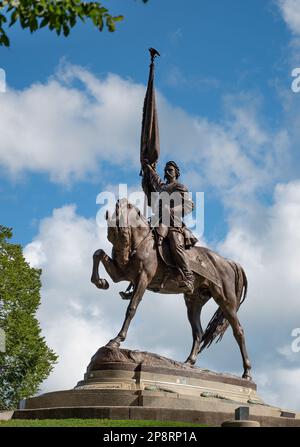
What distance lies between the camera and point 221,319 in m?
21.4

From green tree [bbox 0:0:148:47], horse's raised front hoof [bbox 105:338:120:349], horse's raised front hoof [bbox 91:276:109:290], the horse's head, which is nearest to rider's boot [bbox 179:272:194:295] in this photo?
the horse's head

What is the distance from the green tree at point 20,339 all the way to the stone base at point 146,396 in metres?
14.4

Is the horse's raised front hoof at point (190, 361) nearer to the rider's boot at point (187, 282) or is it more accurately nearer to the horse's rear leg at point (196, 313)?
the horse's rear leg at point (196, 313)

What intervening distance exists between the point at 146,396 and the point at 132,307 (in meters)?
2.72

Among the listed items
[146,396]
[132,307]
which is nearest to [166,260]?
[132,307]

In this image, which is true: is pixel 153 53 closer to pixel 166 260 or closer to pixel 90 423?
pixel 166 260

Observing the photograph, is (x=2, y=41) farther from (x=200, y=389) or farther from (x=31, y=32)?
(x=200, y=389)

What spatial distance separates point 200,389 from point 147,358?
5.18 feet

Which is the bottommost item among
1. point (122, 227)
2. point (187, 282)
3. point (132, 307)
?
point (132, 307)

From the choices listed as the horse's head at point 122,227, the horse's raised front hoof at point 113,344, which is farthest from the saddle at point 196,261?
the horse's raised front hoof at point 113,344

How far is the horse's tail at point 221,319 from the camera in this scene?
21.2 meters

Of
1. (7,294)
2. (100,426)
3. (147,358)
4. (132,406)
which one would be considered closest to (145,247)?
(147,358)

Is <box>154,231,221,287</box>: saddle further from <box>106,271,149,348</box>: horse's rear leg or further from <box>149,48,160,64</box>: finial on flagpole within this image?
<box>149,48,160,64</box>: finial on flagpole

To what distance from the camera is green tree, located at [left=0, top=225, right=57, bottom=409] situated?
31.8 metres
